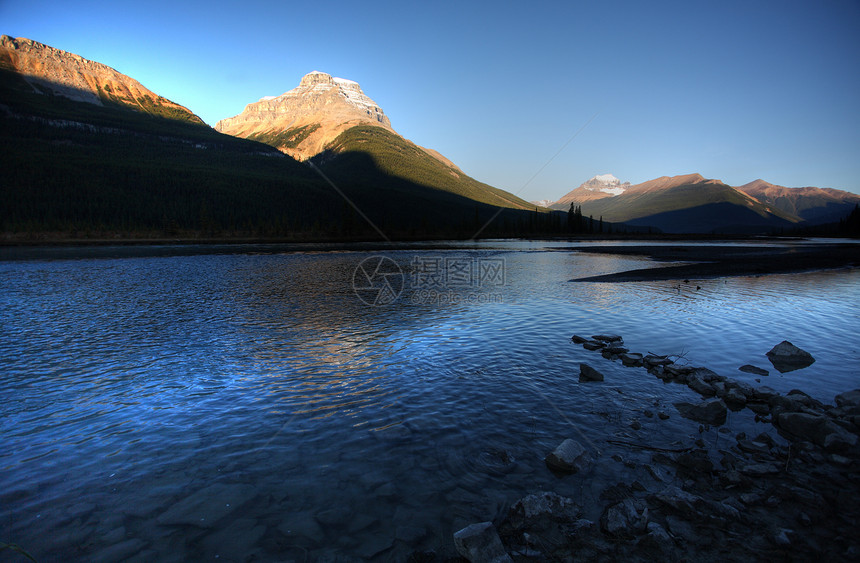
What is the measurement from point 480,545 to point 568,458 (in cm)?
349

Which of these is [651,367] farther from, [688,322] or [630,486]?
[688,322]

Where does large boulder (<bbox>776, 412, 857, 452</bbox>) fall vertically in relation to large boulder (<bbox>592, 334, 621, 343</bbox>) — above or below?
above

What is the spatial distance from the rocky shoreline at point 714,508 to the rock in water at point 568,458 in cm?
2

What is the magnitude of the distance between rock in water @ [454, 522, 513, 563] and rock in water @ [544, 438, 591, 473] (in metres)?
2.96

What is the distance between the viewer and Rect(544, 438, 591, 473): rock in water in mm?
8422

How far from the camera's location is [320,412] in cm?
1144

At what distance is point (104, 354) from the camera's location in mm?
16891

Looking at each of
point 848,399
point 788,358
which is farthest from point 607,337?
point 848,399

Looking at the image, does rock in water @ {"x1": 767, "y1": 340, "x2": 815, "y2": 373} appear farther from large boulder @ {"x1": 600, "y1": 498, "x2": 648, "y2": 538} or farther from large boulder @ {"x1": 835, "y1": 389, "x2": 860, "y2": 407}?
large boulder @ {"x1": 600, "y1": 498, "x2": 648, "y2": 538}

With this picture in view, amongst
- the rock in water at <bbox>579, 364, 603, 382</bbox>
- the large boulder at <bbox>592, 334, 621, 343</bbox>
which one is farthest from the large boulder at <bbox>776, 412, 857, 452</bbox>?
the large boulder at <bbox>592, 334, 621, 343</bbox>

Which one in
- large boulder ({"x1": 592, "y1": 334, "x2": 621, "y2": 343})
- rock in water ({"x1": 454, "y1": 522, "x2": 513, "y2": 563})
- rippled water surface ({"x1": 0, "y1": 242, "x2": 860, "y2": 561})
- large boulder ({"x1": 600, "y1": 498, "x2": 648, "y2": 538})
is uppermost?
rock in water ({"x1": 454, "y1": 522, "x2": 513, "y2": 563})

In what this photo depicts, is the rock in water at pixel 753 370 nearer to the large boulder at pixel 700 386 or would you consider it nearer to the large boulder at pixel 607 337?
the large boulder at pixel 700 386

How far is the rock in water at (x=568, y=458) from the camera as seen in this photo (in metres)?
8.42

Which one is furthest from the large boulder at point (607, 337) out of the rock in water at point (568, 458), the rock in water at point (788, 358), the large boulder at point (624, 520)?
the large boulder at point (624, 520)
